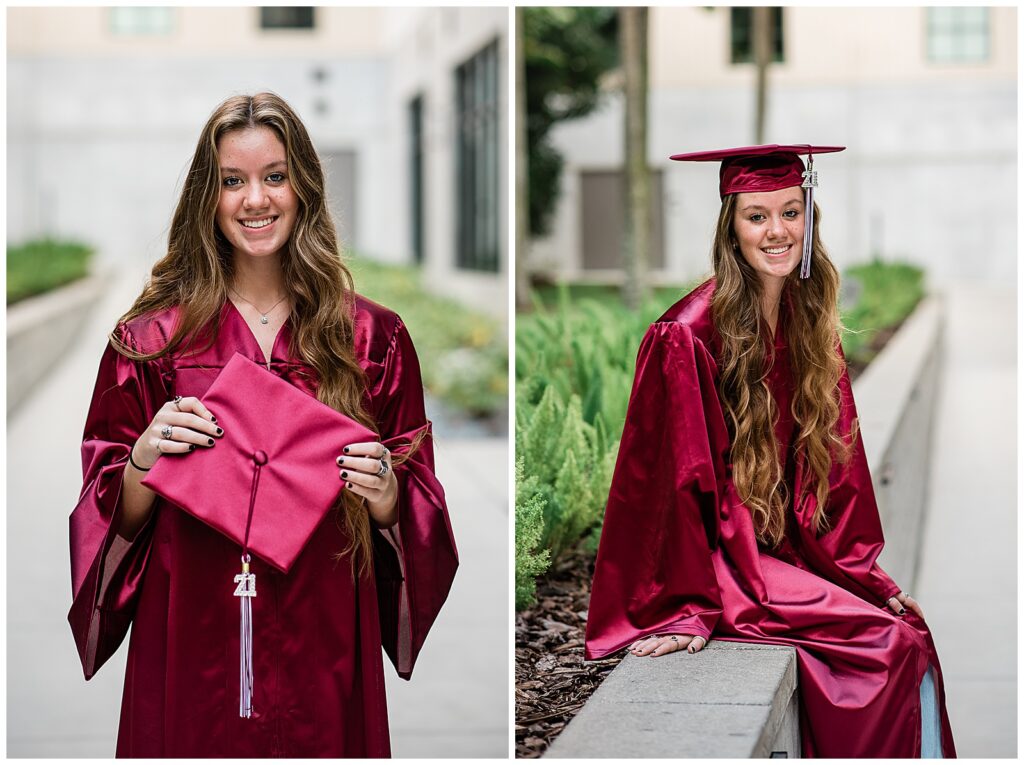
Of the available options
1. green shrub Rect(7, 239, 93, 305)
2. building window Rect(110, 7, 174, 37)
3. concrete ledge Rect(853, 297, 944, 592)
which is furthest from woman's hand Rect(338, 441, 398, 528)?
building window Rect(110, 7, 174, 37)

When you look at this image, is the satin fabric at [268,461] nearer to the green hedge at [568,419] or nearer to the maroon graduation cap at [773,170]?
the maroon graduation cap at [773,170]

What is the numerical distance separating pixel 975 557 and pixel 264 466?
538cm

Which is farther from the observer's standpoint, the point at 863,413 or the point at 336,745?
the point at 863,413

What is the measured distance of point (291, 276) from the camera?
102 inches

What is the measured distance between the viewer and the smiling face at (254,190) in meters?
2.51

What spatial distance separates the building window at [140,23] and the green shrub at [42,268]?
28.0ft

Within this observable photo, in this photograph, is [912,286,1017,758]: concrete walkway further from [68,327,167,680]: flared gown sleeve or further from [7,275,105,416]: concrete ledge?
[7,275,105,416]: concrete ledge

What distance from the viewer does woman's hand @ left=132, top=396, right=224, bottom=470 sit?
7.91 feet

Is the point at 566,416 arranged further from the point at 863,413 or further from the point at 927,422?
the point at 927,422

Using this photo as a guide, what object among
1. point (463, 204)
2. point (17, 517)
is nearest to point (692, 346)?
point (17, 517)

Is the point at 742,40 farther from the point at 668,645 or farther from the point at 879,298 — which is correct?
the point at 668,645

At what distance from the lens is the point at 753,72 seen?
2283cm

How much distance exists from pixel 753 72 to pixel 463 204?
252 inches

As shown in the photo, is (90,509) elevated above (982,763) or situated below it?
above
